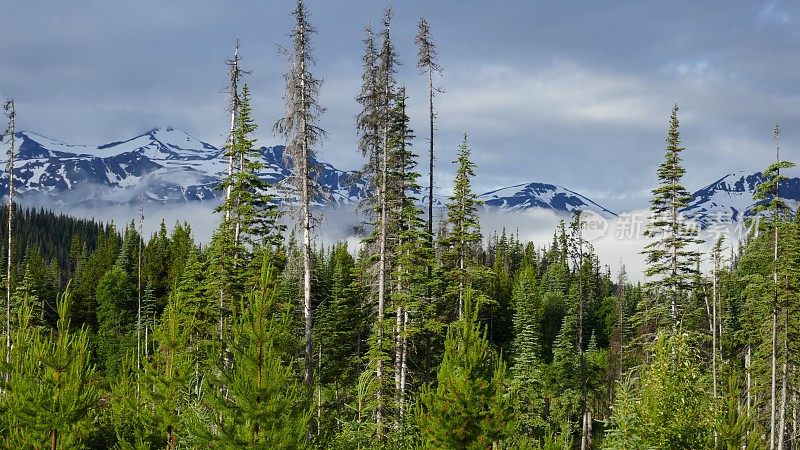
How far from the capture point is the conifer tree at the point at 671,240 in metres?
29.5

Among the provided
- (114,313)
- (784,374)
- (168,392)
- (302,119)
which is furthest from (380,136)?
(114,313)

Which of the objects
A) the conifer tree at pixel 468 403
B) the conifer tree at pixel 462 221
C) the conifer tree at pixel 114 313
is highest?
the conifer tree at pixel 462 221

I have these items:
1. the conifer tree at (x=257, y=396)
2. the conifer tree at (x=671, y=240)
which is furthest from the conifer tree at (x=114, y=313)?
the conifer tree at (x=257, y=396)

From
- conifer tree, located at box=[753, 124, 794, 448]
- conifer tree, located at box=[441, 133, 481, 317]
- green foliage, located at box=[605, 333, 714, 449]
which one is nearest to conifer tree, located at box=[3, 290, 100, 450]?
green foliage, located at box=[605, 333, 714, 449]

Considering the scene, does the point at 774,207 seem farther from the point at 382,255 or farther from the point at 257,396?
the point at 257,396

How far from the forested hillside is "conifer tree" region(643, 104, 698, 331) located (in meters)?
0.10

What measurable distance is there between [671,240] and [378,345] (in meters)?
14.5

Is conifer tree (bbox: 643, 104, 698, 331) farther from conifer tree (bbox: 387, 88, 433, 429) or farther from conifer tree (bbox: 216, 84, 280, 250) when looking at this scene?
conifer tree (bbox: 216, 84, 280, 250)

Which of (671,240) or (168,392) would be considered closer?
(168,392)

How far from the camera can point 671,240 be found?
29797mm

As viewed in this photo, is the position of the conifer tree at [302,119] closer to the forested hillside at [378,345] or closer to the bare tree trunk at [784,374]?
the forested hillside at [378,345]

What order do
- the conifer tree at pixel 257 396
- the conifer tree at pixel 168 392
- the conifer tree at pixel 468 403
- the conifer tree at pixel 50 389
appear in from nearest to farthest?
the conifer tree at pixel 257 396 → the conifer tree at pixel 50 389 → the conifer tree at pixel 168 392 → the conifer tree at pixel 468 403

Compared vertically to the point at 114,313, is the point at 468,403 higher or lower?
higher

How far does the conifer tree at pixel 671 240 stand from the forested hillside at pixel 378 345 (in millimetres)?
104
